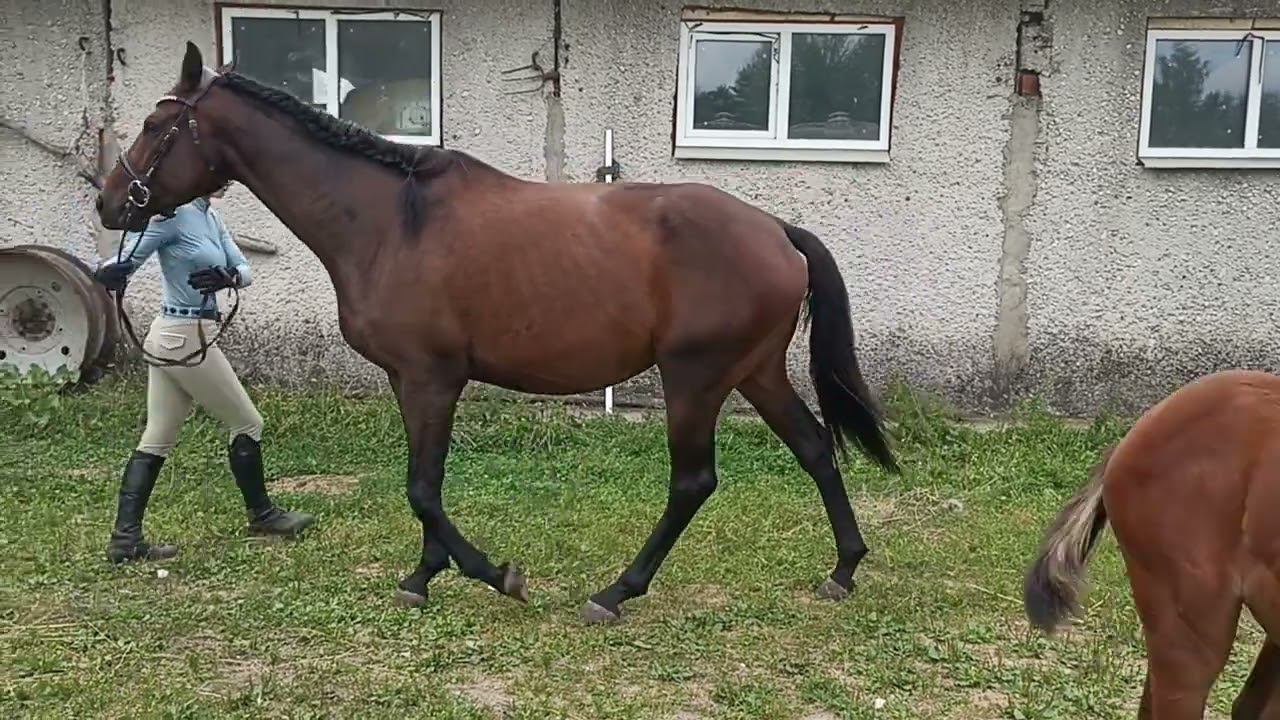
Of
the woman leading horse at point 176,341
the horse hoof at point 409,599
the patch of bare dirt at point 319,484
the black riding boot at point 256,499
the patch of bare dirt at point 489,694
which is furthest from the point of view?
the patch of bare dirt at point 319,484

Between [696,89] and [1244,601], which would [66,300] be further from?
A: [1244,601]

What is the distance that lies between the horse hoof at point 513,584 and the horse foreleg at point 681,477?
0.24m

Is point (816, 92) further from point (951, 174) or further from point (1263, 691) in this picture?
point (1263, 691)

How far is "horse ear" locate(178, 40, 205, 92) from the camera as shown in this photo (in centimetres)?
414

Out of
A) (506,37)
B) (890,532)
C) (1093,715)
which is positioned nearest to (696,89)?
(506,37)

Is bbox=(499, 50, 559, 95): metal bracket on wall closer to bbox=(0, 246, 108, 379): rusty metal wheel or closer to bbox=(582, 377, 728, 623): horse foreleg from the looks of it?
bbox=(0, 246, 108, 379): rusty metal wheel

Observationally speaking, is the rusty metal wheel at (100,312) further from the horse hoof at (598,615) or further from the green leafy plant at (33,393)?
the horse hoof at (598,615)

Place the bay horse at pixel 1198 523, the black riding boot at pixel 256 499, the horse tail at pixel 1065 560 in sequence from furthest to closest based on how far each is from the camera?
the black riding boot at pixel 256 499 < the horse tail at pixel 1065 560 < the bay horse at pixel 1198 523

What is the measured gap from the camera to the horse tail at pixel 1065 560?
269 cm

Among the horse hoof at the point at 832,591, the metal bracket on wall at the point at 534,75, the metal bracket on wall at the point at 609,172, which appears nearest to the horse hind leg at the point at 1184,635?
the horse hoof at the point at 832,591

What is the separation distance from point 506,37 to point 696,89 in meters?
1.31

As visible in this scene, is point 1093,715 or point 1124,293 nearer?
point 1093,715

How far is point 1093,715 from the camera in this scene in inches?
129

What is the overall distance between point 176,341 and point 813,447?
8.86ft
